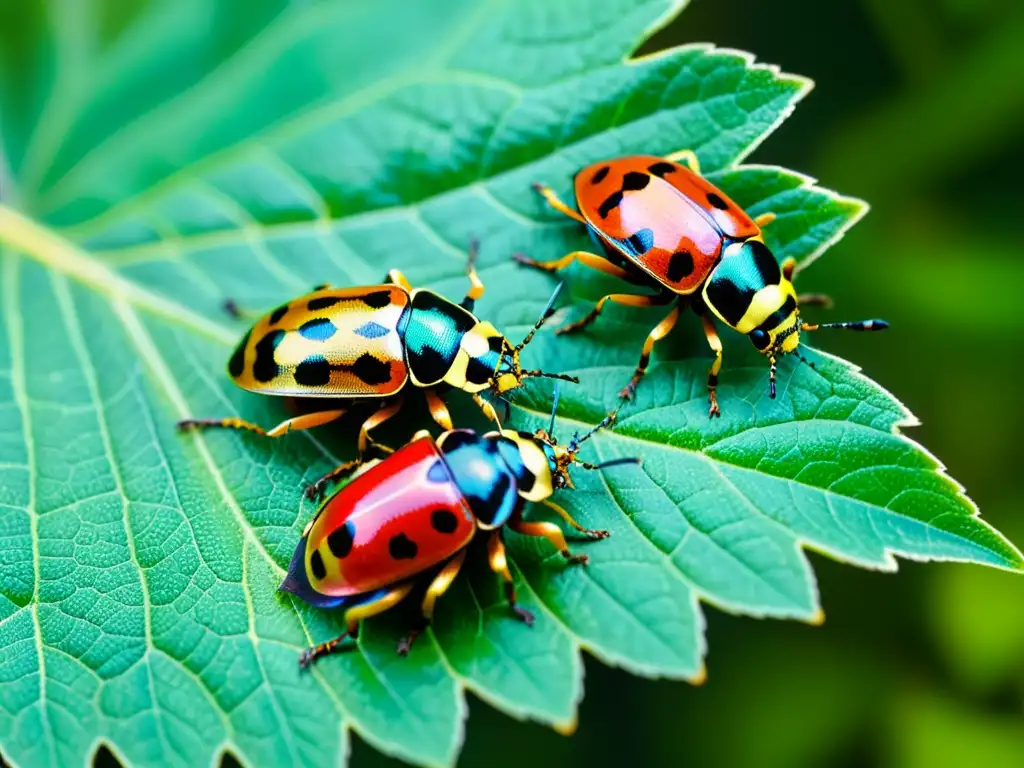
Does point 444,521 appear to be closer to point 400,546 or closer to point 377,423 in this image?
point 400,546

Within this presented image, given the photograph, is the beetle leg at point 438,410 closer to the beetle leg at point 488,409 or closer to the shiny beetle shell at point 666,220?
the beetle leg at point 488,409

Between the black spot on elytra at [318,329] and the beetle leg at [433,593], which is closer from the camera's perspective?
the beetle leg at [433,593]

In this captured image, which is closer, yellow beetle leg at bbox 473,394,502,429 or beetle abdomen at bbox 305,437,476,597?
beetle abdomen at bbox 305,437,476,597

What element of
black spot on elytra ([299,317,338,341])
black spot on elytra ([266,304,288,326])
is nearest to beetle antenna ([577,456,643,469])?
black spot on elytra ([299,317,338,341])

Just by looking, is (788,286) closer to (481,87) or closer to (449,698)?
(481,87)

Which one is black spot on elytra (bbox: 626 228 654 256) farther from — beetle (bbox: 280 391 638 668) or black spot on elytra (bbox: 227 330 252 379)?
black spot on elytra (bbox: 227 330 252 379)

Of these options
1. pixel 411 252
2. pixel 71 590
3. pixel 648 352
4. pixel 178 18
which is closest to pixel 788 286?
pixel 648 352

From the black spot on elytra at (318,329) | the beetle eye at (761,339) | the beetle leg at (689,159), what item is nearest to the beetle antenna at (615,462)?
the beetle eye at (761,339)
